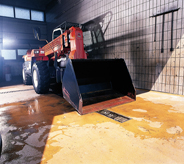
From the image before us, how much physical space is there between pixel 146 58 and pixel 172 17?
1.07m

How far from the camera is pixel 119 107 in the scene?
101 inches

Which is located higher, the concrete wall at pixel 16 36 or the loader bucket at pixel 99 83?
the concrete wall at pixel 16 36

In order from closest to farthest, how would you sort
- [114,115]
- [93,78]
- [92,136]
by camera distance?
[92,136] < [114,115] < [93,78]

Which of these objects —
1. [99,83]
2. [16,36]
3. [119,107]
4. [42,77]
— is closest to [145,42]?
[99,83]

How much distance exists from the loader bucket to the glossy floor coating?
290mm

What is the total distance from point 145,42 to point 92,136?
10.4 feet

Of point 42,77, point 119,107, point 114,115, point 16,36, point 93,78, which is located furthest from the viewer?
point 16,36

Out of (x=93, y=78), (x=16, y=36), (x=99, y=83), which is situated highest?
(x=16, y=36)

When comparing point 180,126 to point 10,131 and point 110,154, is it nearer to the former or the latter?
point 110,154

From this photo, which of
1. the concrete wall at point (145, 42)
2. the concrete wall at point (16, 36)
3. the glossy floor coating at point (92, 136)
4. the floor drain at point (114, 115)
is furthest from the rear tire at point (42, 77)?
the concrete wall at point (16, 36)

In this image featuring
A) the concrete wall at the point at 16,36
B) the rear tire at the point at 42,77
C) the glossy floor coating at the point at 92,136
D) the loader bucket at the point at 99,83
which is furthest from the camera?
the concrete wall at the point at 16,36

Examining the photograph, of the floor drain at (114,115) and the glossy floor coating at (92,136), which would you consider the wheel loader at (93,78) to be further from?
the glossy floor coating at (92,136)

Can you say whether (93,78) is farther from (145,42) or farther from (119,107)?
(145,42)

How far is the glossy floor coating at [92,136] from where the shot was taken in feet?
4.09
